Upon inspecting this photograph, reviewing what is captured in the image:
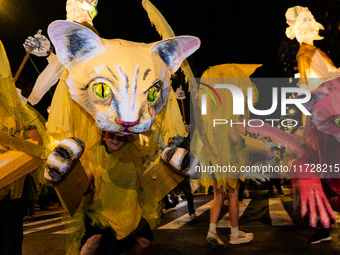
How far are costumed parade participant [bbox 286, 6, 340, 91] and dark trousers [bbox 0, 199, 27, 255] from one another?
2.88 m

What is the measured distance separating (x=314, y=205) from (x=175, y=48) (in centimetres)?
167

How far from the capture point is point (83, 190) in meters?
1.77

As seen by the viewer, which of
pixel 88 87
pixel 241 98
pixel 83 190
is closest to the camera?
pixel 88 87

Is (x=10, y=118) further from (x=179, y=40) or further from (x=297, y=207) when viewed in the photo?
(x=297, y=207)

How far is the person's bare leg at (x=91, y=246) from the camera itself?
192 centimetres

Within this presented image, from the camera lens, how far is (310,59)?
2926mm

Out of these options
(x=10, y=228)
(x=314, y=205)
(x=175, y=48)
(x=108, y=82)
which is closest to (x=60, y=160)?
(x=108, y=82)

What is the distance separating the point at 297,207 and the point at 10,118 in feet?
8.55

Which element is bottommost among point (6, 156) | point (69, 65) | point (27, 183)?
point (27, 183)

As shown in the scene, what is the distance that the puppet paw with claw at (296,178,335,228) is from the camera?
7.93ft

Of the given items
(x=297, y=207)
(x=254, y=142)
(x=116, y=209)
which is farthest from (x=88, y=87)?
(x=254, y=142)

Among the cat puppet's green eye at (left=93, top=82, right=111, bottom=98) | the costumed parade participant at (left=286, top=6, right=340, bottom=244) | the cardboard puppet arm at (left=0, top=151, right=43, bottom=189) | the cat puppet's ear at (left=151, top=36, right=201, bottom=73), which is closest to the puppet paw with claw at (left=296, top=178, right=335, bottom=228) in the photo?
the costumed parade participant at (left=286, top=6, right=340, bottom=244)

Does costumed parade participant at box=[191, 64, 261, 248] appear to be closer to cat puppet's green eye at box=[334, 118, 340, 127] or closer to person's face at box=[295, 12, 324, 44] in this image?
person's face at box=[295, 12, 324, 44]

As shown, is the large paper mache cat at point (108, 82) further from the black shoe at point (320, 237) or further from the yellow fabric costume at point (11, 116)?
the black shoe at point (320, 237)
